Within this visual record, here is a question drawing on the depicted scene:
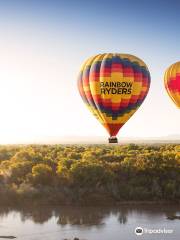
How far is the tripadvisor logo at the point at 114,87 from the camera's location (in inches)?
1709

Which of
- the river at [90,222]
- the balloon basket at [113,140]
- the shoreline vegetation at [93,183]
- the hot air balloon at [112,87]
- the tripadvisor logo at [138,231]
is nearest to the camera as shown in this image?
the tripadvisor logo at [138,231]

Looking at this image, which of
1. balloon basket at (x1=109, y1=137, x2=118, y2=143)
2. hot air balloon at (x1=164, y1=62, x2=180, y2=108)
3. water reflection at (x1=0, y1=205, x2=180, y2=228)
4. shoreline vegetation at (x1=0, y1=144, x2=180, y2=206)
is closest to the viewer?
water reflection at (x1=0, y1=205, x2=180, y2=228)

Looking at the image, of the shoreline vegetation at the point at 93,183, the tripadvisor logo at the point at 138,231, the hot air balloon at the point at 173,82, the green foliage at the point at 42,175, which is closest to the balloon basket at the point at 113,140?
the shoreline vegetation at the point at 93,183

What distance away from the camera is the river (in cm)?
3381

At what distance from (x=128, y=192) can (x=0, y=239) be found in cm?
1632

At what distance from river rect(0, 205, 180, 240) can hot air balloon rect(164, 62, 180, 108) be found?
1284 cm

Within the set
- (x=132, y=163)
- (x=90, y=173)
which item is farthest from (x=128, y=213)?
(x=132, y=163)

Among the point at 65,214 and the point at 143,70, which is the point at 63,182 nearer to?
the point at 65,214

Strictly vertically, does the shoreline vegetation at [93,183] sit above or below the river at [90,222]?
above

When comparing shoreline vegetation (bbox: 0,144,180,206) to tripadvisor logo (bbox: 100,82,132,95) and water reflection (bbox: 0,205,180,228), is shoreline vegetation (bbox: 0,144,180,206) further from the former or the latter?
tripadvisor logo (bbox: 100,82,132,95)

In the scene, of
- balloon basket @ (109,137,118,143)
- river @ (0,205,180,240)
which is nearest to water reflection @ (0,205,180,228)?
river @ (0,205,180,240)

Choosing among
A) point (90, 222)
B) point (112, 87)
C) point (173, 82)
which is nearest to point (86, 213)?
point (90, 222)

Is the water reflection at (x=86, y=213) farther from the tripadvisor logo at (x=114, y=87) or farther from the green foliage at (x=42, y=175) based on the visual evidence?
the tripadvisor logo at (x=114, y=87)

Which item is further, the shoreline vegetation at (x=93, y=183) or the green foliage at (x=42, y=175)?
the green foliage at (x=42, y=175)
